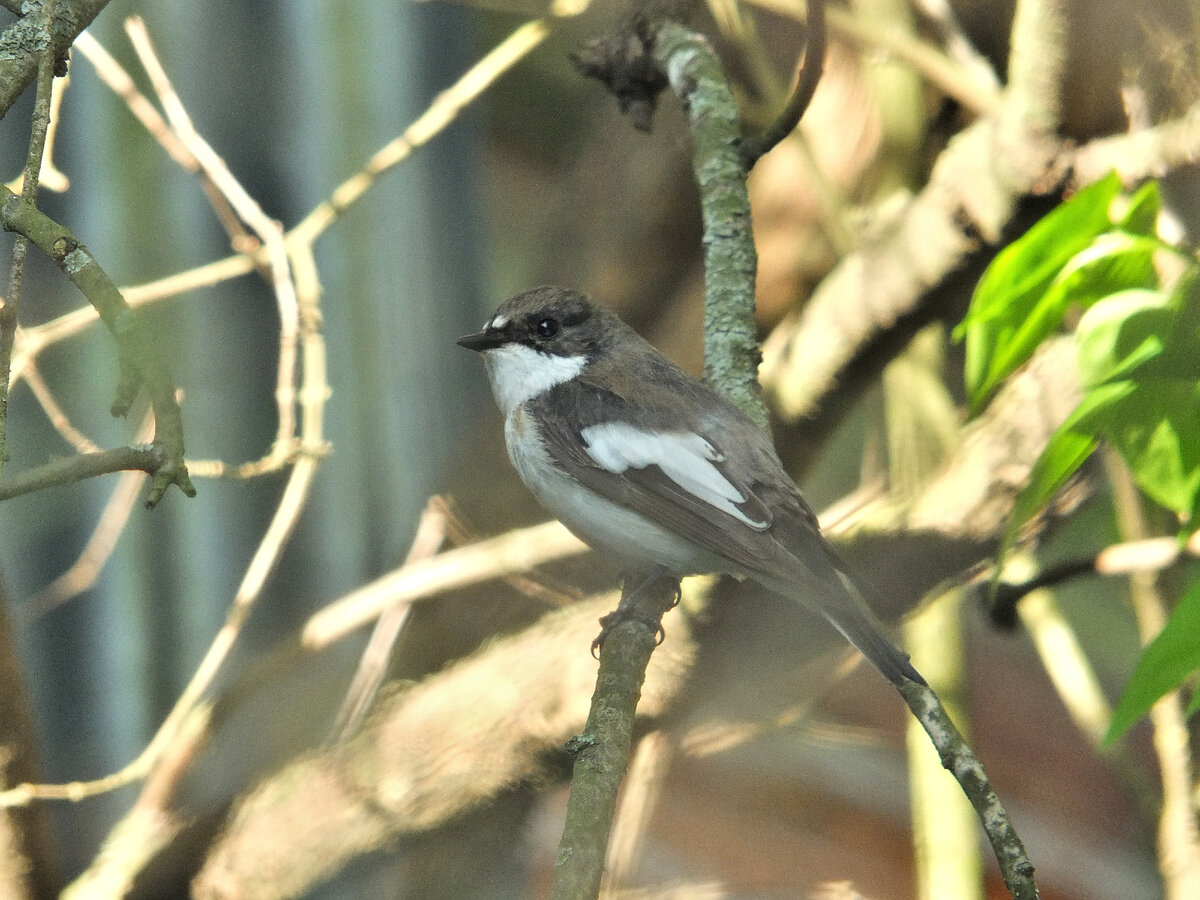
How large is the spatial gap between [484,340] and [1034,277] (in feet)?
3.61

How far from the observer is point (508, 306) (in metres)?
2.29

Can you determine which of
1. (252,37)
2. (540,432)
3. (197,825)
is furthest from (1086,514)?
(252,37)

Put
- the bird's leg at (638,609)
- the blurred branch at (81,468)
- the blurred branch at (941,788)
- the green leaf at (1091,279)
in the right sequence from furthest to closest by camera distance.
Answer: the blurred branch at (941,788) < the bird's leg at (638,609) < the green leaf at (1091,279) < the blurred branch at (81,468)

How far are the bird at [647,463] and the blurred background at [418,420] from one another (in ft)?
1.67

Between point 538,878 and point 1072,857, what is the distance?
167cm

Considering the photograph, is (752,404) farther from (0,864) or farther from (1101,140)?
(0,864)

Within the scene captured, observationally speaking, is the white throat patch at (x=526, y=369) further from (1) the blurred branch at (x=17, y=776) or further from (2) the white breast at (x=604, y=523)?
(1) the blurred branch at (x=17, y=776)

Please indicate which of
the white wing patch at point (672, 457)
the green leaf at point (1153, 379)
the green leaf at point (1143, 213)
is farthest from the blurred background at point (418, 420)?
the green leaf at point (1153, 379)

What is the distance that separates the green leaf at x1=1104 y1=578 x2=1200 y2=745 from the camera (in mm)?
1206

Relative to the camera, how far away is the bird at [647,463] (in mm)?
1840

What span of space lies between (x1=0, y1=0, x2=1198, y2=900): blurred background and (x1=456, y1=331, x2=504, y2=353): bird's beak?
0.57m

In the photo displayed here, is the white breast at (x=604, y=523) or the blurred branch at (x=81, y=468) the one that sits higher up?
the white breast at (x=604, y=523)

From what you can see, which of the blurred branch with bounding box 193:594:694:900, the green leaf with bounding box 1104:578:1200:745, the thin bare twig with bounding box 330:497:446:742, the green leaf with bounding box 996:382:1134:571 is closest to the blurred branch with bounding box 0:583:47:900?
the blurred branch with bounding box 193:594:694:900

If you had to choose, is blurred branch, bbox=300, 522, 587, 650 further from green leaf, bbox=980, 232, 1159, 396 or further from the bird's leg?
green leaf, bbox=980, 232, 1159, 396
